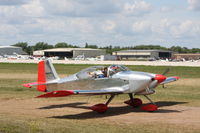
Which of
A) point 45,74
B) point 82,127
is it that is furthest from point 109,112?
point 82,127

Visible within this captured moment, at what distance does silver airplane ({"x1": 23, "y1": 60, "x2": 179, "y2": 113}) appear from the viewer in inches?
550

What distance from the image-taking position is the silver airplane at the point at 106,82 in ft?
45.8

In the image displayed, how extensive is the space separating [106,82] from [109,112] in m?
1.25

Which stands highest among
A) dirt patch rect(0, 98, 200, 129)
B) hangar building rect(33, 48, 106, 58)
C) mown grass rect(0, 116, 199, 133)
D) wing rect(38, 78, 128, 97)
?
wing rect(38, 78, 128, 97)

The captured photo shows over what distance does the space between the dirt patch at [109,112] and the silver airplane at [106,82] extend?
53 cm

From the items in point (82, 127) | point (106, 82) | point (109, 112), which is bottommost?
point (109, 112)

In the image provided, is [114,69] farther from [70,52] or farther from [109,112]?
[70,52]

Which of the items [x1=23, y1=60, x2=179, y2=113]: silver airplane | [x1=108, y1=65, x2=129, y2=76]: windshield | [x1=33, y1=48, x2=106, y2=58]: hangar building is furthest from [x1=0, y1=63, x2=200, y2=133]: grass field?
[x1=33, y1=48, x2=106, y2=58]: hangar building

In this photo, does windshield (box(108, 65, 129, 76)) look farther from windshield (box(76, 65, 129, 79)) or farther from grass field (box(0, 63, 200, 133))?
grass field (box(0, 63, 200, 133))

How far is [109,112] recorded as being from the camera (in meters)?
14.8

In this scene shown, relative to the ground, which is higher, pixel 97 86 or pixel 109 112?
pixel 97 86

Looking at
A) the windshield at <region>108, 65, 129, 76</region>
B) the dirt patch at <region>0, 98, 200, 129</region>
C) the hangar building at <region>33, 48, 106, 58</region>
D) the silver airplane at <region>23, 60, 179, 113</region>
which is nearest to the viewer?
the dirt patch at <region>0, 98, 200, 129</region>

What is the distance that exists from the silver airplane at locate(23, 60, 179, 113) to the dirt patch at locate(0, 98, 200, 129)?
21.0 inches

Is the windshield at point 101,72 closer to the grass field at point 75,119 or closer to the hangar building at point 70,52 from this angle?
the grass field at point 75,119
